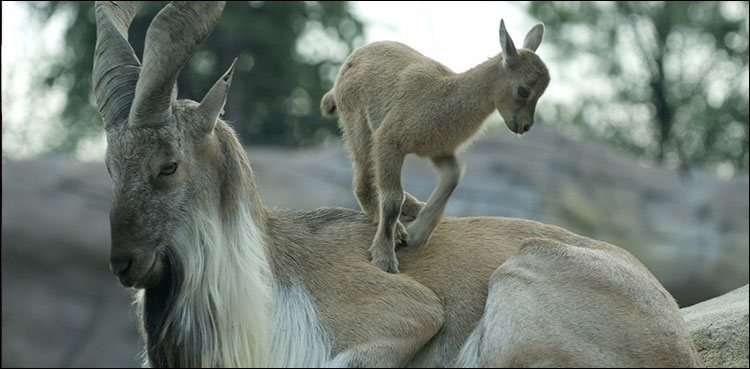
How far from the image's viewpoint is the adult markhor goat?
19.7 ft

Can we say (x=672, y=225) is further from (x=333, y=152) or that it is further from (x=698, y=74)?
(x=698, y=74)

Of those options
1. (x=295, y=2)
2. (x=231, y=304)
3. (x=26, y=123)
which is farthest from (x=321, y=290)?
(x=26, y=123)

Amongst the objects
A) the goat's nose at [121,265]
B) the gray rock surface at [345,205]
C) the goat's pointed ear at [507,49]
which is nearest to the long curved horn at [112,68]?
the goat's nose at [121,265]

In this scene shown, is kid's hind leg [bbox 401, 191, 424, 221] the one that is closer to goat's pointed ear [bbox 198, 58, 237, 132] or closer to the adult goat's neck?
the adult goat's neck

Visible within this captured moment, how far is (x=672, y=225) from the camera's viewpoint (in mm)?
18547

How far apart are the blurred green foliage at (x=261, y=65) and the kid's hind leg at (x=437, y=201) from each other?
1957 centimetres

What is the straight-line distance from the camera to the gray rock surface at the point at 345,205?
16.8 metres

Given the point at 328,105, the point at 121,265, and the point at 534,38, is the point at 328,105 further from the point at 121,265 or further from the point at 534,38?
the point at 121,265

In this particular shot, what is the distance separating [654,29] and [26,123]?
17684 millimetres

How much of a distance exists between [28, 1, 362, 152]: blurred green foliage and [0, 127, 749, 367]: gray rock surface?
26.1 feet

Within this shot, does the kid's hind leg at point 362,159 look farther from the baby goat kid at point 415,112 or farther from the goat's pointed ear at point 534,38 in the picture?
the goat's pointed ear at point 534,38

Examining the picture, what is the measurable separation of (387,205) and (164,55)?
5.23 ft

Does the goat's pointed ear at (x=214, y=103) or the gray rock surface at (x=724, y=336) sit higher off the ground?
the goat's pointed ear at (x=214, y=103)

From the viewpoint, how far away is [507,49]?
669 centimetres
